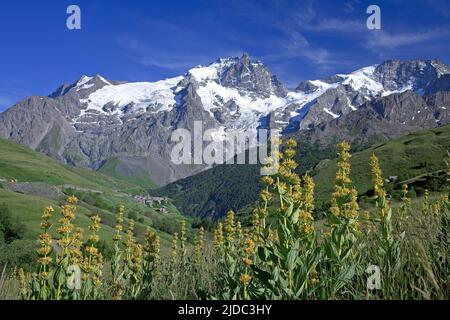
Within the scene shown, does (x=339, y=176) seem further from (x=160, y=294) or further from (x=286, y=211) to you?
(x=160, y=294)

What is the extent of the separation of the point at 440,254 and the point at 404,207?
5.54 m

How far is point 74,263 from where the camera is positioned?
27.9ft

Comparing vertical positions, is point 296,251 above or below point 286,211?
below

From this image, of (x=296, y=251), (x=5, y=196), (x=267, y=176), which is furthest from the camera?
(x=5, y=196)

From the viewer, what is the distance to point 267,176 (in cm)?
767

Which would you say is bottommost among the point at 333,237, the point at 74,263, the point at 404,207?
the point at 74,263

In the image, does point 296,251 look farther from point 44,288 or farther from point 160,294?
point 44,288

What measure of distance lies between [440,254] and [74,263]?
625cm
